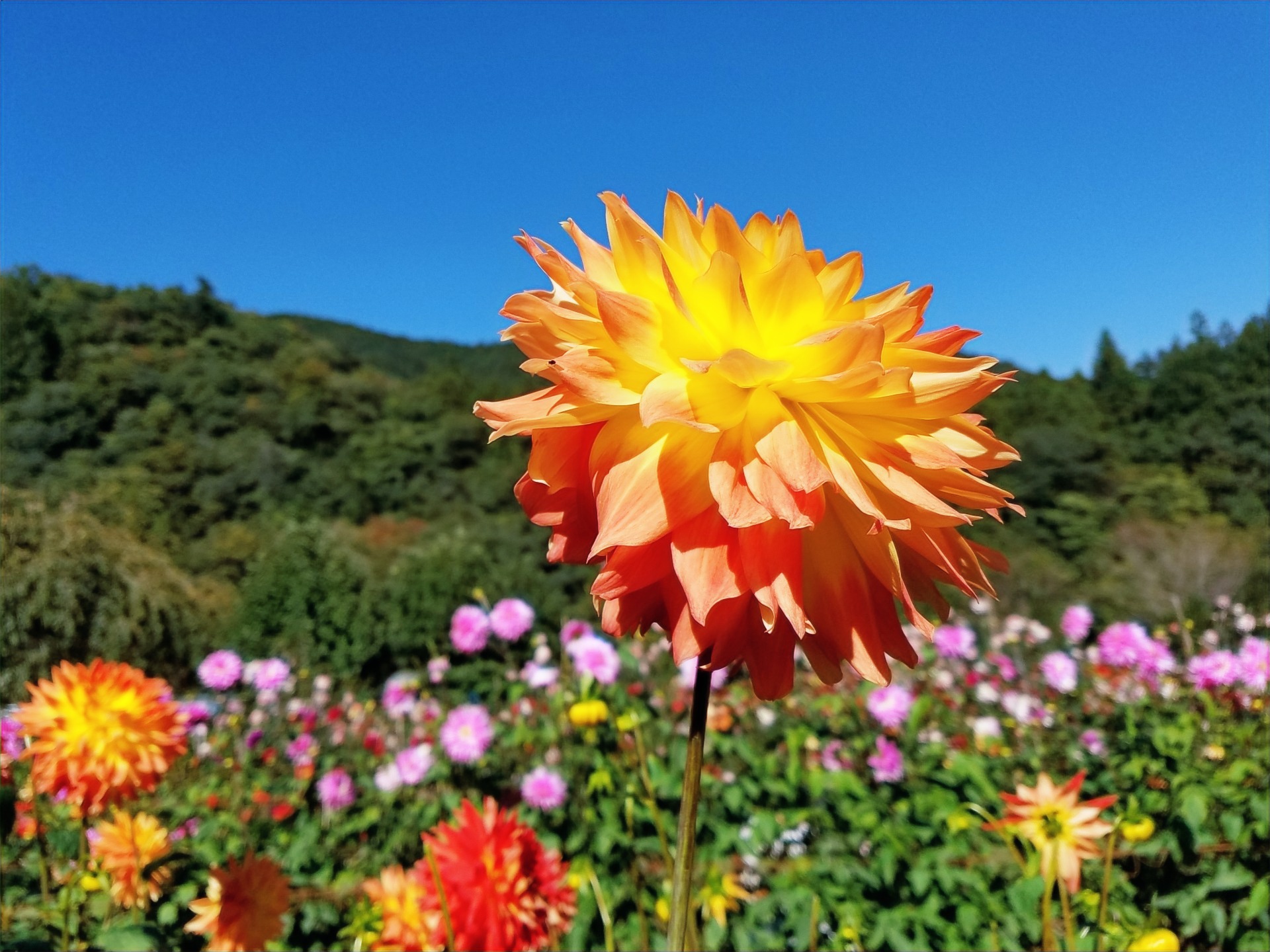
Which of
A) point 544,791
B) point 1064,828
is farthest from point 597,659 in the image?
point 1064,828

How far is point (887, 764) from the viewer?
87.0 inches

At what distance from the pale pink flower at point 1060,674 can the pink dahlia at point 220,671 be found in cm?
381

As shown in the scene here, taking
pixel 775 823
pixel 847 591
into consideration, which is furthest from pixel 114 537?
pixel 847 591

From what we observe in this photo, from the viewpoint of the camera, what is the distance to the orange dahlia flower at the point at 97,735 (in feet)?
Result: 3.85

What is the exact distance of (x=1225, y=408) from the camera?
26.7 metres

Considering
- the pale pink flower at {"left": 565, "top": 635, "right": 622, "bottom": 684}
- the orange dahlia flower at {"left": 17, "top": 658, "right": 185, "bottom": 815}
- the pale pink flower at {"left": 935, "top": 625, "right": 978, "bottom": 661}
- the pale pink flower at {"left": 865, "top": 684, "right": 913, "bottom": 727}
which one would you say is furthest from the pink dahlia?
the pale pink flower at {"left": 935, "top": 625, "right": 978, "bottom": 661}

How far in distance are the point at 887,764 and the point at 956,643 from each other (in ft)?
5.07

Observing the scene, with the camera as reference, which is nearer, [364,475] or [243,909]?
[243,909]

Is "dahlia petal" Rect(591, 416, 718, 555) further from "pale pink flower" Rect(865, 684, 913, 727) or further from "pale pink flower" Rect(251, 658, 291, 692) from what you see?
"pale pink flower" Rect(251, 658, 291, 692)

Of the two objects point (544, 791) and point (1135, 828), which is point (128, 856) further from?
point (1135, 828)

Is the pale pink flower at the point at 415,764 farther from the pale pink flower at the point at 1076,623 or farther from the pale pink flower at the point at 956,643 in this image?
the pale pink flower at the point at 1076,623

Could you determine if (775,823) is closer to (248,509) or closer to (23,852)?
(23,852)

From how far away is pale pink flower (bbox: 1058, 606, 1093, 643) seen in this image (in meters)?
3.74

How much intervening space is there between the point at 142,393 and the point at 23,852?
31828mm
